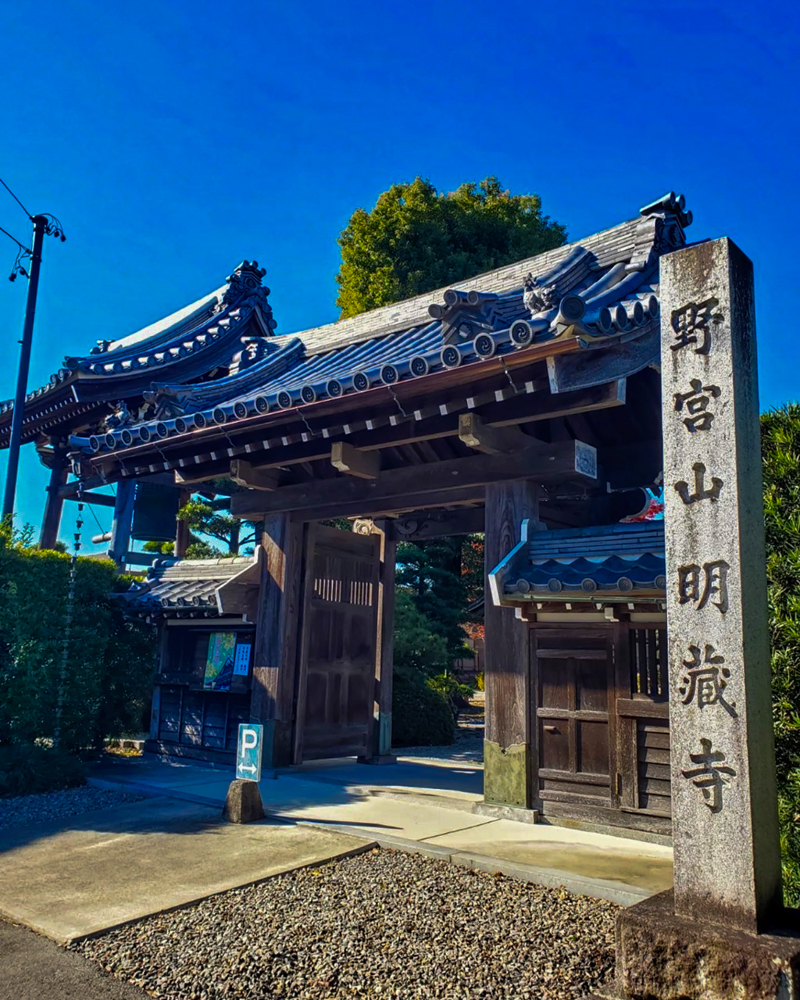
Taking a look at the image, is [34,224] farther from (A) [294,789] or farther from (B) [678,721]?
(B) [678,721]

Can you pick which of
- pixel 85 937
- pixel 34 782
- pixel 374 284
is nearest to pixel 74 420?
pixel 374 284

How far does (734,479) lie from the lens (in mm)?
3850

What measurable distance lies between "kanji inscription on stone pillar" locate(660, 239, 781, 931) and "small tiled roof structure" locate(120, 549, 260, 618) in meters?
7.38

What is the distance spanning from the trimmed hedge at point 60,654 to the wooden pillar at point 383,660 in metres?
3.68

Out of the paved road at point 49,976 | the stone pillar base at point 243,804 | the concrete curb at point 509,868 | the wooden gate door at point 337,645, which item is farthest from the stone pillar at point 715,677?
the wooden gate door at point 337,645

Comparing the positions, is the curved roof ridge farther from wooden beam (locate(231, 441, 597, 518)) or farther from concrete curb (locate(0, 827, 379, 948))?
concrete curb (locate(0, 827, 379, 948))

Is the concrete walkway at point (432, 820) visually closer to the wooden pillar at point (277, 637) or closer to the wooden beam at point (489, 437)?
the wooden pillar at point (277, 637)

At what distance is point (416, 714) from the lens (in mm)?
14844

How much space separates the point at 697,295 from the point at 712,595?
1688mm

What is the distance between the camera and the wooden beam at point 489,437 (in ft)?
25.4

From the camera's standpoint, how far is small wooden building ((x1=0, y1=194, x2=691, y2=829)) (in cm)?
688

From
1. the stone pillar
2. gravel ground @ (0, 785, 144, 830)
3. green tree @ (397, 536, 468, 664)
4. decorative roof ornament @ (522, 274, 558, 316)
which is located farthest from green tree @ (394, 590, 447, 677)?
the stone pillar

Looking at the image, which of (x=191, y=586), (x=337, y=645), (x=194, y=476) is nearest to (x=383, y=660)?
(x=337, y=645)

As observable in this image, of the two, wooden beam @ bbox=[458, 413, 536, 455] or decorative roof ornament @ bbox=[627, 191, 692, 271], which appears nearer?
wooden beam @ bbox=[458, 413, 536, 455]
